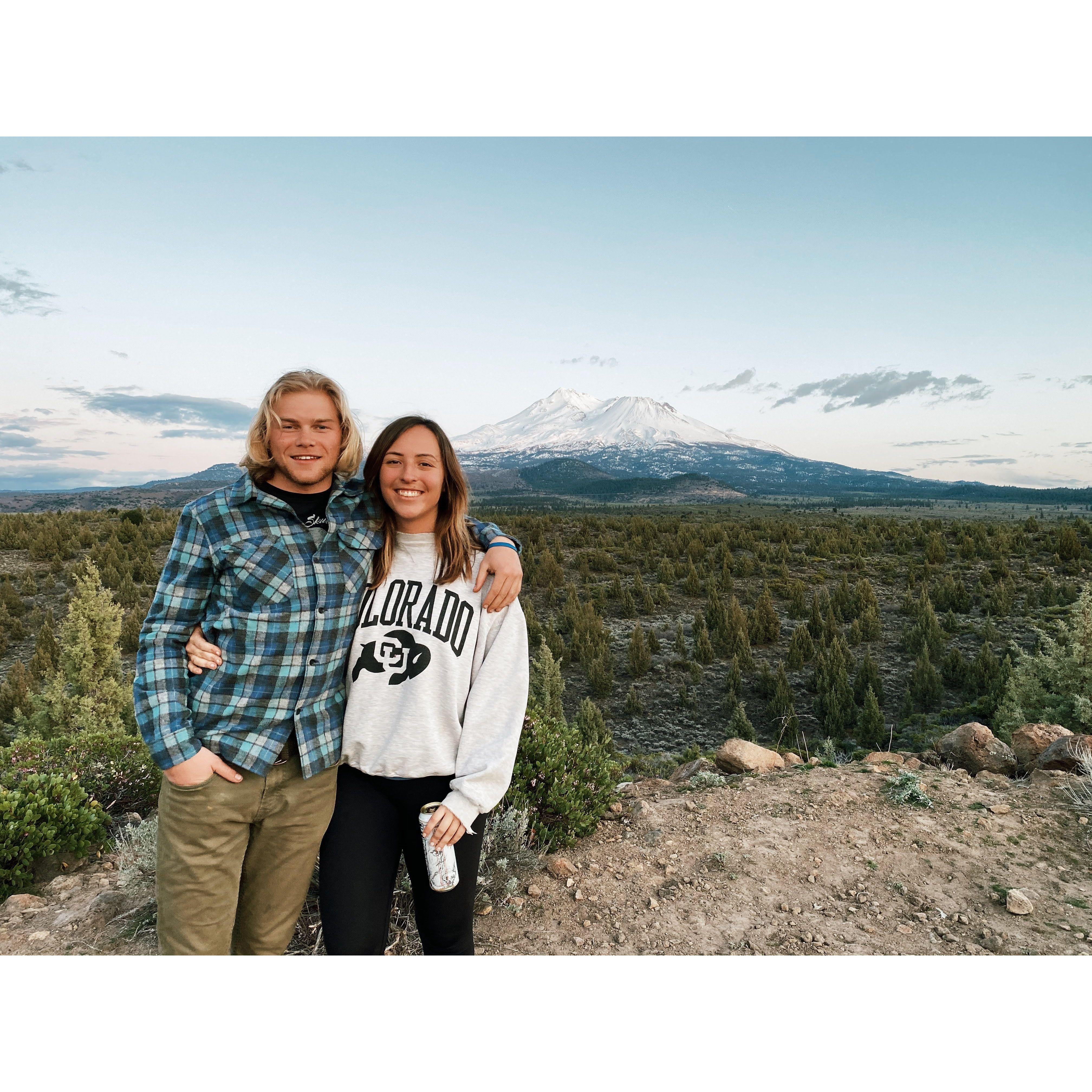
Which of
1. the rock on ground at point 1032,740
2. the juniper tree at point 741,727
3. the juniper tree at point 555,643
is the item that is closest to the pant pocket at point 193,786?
the rock on ground at point 1032,740

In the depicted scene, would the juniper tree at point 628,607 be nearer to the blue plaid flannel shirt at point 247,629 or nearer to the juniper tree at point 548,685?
the juniper tree at point 548,685

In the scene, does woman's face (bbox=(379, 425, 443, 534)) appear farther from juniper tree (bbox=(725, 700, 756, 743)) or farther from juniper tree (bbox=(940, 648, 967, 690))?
juniper tree (bbox=(940, 648, 967, 690))

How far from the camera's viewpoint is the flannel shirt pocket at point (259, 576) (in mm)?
1394

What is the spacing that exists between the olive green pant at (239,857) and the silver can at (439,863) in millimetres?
269

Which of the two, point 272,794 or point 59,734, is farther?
point 59,734

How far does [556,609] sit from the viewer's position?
10.5 metres

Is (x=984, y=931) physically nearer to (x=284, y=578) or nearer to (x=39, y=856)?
(x=284, y=578)

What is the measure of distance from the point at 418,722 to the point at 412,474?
23.9 inches

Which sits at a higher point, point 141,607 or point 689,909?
point 689,909

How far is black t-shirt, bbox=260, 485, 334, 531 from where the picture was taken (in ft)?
4.87

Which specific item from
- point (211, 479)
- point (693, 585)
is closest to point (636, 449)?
point (211, 479)

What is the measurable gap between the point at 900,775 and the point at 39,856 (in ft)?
14.5

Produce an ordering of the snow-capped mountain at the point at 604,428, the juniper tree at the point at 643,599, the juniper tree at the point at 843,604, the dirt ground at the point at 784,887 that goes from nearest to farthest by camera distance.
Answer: the dirt ground at the point at 784,887
the juniper tree at the point at 843,604
the juniper tree at the point at 643,599
the snow-capped mountain at the point at 604,428
